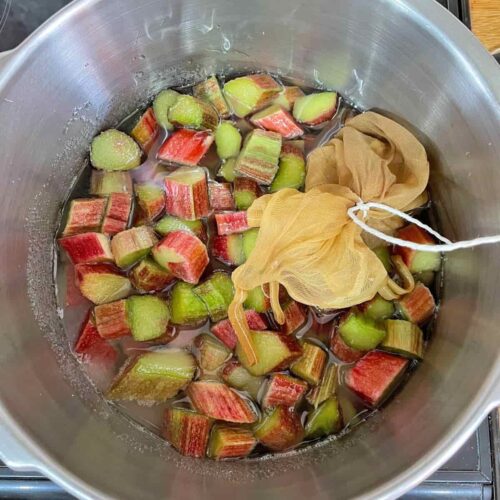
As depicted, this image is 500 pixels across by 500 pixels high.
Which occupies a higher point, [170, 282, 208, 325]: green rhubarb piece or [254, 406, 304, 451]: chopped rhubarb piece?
[170, 282, 208, 325]: green rhubarb piece

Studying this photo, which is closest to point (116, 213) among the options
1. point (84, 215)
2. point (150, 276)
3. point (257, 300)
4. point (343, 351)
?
point (84, 215)

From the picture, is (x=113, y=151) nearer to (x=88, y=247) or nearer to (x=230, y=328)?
(x=88, y=247)

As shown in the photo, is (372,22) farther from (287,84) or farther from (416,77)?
(287,84)

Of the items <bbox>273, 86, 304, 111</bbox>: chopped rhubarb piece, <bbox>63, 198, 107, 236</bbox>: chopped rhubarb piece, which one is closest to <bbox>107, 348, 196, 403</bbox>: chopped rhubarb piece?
<bbox>63, 198, 107, 236</bbox>: chopped rhubarb piece

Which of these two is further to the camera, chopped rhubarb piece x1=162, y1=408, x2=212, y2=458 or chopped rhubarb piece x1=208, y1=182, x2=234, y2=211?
chopped rhubarb piece x1=208, y1=182, x2=234, y2=211

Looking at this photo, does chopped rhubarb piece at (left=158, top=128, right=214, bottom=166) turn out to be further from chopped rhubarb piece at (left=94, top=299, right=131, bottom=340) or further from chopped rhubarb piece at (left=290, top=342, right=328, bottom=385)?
chopped rhubarb piece at (left=290, top=342, right=328, bottom=385)

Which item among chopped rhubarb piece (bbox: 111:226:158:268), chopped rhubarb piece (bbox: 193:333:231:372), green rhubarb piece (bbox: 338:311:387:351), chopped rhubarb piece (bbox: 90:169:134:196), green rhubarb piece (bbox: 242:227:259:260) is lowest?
green rhubarb piece (bbox: 338:311:387:351)
